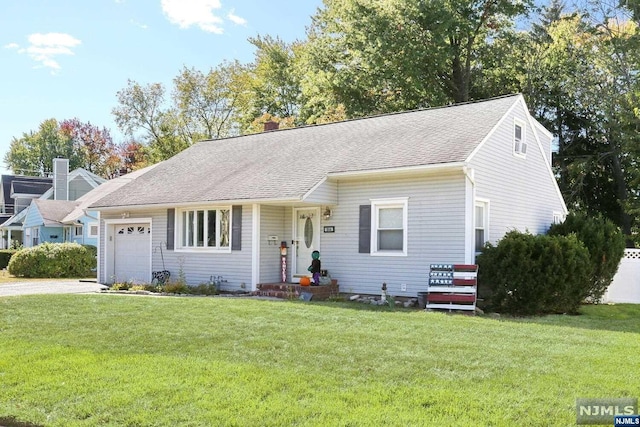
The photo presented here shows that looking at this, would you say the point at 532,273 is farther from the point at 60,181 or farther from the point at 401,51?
the point at 60,181

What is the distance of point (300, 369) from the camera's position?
6.73 m

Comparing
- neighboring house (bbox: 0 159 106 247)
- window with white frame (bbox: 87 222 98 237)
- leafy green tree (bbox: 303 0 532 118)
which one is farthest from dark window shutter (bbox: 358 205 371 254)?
window with white frame (bbox: 87 222 98 237)

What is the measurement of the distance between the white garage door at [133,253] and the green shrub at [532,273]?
11.1 meters

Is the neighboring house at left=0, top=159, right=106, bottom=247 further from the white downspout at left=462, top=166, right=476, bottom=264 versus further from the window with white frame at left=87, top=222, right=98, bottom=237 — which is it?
the white downspout at left=462, top=166, right=476, bottom=264

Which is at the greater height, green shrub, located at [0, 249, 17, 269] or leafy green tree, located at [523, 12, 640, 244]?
leafy green tree, located at [523, 12, 640, 244]

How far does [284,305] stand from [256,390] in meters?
6.57

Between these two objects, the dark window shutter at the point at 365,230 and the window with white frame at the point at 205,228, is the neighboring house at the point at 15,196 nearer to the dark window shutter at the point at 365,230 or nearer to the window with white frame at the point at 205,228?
the window with white frame at the point at 205,228

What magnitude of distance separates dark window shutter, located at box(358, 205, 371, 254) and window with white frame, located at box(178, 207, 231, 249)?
3.97 meters

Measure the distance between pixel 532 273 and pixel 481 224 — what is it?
2.42 m

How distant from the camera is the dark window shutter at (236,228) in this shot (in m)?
16.6

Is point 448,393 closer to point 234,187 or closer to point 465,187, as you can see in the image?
point 465,187

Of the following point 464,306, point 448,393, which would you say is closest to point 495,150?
point 464,306

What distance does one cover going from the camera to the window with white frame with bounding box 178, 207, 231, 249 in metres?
17.2

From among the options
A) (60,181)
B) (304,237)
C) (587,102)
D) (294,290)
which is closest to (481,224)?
(304,237)
